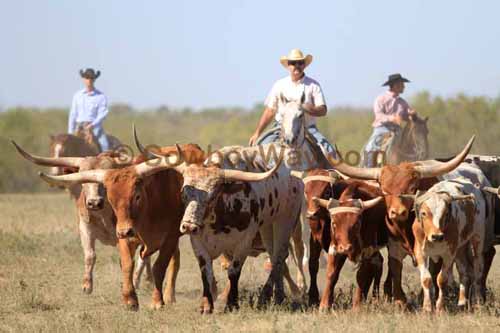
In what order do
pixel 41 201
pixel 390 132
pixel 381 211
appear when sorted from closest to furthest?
1. pixel 381 211
2. pixel 390 132
3. pixel 41 201

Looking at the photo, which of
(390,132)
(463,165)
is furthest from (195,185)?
(390,132)

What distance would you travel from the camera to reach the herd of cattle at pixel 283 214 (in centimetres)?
981

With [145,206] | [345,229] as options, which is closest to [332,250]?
[345,229]

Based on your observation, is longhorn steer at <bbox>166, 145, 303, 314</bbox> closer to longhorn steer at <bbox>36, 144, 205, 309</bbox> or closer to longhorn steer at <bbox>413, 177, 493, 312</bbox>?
longhorn steer at <bbox>36, 144, 205, 309</bbox>

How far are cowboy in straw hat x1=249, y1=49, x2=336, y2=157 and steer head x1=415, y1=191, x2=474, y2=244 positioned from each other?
3.23m

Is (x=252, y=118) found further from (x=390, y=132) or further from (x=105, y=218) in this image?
(x=105, y=218)

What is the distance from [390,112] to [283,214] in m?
7.06

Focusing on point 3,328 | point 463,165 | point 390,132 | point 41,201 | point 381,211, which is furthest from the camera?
point 41,201

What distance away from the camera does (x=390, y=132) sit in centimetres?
1745

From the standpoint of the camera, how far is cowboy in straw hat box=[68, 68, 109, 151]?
61.4 ft

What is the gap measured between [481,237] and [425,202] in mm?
1251

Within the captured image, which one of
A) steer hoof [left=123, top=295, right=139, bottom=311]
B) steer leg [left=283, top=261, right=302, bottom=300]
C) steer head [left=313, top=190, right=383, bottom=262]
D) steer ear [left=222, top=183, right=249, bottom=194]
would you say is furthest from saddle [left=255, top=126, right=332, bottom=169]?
steer hoof [left=123, top=295, right=139, bottom=311]

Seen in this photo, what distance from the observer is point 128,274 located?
1046 cm

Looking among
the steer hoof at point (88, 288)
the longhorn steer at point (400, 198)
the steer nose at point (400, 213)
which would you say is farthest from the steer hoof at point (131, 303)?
the steer nose at point (400, 213)
